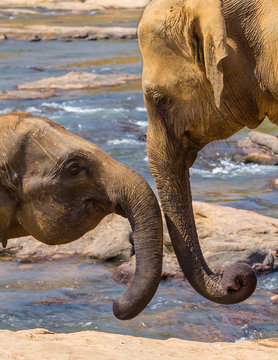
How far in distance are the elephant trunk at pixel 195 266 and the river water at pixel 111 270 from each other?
0.85m

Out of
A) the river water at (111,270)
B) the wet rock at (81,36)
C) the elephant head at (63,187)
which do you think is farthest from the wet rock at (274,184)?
the wet rock at (81,36)

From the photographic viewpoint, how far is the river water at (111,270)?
677cm

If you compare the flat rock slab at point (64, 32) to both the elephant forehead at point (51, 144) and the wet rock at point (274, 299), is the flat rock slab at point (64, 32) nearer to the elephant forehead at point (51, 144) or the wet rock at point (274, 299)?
the wet rock at point (274, 299)

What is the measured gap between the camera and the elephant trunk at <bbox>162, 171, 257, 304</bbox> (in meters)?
4.62

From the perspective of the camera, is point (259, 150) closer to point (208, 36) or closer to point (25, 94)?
point (25, 94)

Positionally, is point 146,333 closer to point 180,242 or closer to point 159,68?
point 180,242

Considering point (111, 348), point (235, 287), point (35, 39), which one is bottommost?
point (35, 39)

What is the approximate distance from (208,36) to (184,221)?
1180mm

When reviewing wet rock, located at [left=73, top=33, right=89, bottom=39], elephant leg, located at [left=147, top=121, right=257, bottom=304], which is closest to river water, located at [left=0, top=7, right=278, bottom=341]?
elephant leg, located at [left=147, top=121, right=257, bottom=304]

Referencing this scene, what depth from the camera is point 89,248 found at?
8406mm

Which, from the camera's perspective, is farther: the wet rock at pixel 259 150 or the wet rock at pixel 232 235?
the wet rock at pixel 259 150

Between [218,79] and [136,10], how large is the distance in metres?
44.4

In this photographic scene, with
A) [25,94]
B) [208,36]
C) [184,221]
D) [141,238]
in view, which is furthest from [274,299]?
[25,94]

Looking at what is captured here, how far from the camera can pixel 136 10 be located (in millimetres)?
47719
